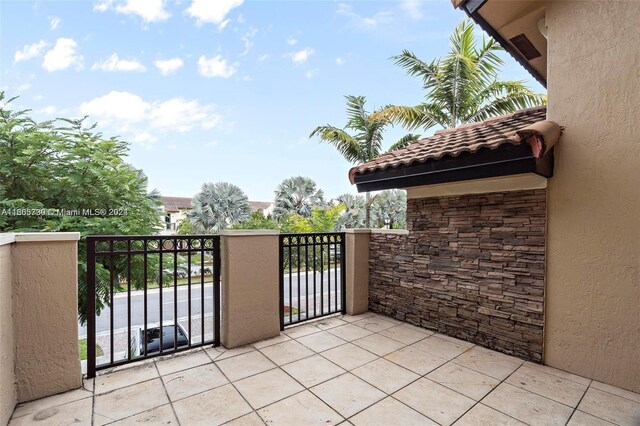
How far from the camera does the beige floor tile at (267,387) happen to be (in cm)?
250

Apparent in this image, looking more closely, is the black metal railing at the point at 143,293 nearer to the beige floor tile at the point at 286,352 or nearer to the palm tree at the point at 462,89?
the beige floor tile at the point at 286,352

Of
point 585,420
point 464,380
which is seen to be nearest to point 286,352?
point 464,380

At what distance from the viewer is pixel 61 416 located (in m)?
2.24

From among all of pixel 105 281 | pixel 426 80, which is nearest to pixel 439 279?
pixel 105 281

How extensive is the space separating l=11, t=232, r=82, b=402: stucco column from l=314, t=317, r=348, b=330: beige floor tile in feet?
9.29

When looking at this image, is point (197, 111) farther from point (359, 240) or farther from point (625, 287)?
point (625, 287)

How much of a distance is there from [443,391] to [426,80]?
9.10m

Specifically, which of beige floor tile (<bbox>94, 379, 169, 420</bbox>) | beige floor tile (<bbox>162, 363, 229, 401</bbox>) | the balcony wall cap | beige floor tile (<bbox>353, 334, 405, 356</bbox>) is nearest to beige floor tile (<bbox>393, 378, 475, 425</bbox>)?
beige floor tile (<bbox>353, 334, 405, 356</bbox>)

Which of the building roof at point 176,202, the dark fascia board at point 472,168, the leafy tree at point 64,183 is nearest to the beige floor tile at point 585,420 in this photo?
the dark fascia board at point 472,168

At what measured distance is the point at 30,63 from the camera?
8336 millimetres

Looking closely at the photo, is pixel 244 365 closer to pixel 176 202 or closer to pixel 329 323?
pixel 329 323

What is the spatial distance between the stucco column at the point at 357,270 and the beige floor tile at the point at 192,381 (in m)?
2.51

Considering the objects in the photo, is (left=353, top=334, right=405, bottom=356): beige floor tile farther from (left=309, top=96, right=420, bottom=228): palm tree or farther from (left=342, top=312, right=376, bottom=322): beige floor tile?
(left=309, top=96, right=420, bottom=228): palm tree

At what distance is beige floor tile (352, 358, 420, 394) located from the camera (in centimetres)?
274
